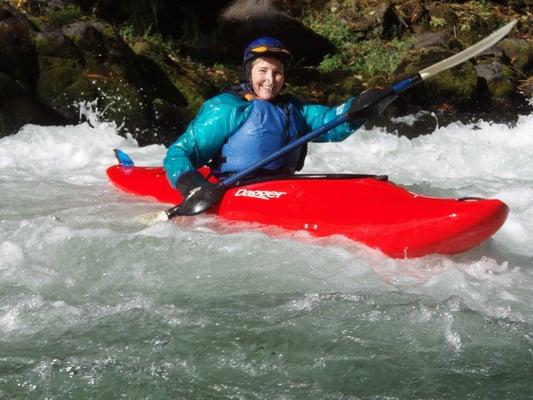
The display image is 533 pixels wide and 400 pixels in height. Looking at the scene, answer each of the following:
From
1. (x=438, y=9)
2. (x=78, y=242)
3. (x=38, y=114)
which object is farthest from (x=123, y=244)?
(x=438, y=9)

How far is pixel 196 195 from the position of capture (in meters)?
3.63

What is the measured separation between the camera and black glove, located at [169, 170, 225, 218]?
3629 mm

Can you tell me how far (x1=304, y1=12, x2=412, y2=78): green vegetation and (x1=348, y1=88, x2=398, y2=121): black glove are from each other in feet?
21.5

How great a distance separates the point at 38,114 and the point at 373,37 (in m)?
6.31

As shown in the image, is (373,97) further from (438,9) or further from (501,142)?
(438,9)

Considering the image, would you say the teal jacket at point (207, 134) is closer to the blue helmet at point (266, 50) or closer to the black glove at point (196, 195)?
the black glove at point (196, 195)

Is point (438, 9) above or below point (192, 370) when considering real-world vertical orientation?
above

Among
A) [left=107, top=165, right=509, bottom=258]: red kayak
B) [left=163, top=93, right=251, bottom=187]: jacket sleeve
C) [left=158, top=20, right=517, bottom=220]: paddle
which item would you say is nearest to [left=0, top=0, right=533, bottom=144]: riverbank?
[left=163, top=93, right=251, bottom=187]: jacket sleeve

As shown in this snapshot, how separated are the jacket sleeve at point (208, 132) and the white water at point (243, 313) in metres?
0.35

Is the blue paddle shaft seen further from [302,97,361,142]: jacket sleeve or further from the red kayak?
[302,97,361,142]: jacket sleeve

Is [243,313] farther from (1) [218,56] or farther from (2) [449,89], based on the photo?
(1) [218,56]

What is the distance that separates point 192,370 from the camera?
2148 mm

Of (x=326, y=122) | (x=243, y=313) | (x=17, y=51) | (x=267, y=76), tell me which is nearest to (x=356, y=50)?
(x=17, y=51)

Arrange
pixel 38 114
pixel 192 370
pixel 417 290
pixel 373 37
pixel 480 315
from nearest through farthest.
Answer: pixel 192 370 < pixel 480 315 < pixel 417 290 < pixel 38 114 < pixel 373 37
